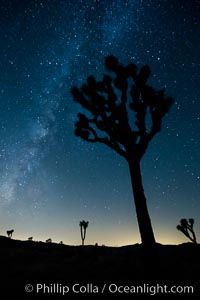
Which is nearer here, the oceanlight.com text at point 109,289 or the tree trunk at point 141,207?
the oceanlight.com text at point 109,289

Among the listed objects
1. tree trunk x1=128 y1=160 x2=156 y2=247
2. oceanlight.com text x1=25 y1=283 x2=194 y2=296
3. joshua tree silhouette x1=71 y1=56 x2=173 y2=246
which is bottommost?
oceanlight.com text x1=25 y1=283 x2=194 y2=296

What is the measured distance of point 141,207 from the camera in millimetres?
8836

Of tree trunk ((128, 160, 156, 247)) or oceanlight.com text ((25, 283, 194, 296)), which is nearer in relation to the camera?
oceanlight.com text ((25, 283, 194, 296))

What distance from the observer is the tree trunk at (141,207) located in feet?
27.8

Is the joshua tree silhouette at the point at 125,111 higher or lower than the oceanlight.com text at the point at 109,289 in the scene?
higher

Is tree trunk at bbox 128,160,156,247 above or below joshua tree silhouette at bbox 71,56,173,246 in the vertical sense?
below

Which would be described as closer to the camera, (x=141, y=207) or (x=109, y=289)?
(x=109, y=289)

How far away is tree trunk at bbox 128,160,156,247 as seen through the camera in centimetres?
846

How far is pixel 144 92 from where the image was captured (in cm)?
1007

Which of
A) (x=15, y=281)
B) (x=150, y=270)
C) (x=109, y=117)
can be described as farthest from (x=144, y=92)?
(x=15, y=281)

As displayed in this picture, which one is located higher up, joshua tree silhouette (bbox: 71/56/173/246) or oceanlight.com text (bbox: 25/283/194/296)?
joshua tree silhouette (bbox: 71/56/173/246)

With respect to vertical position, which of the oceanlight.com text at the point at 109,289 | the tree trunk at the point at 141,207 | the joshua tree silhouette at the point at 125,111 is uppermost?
the joshua tree silhouette at the point at 125,111

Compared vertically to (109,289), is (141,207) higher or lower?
higher

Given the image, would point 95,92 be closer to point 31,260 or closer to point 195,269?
point 195,269
